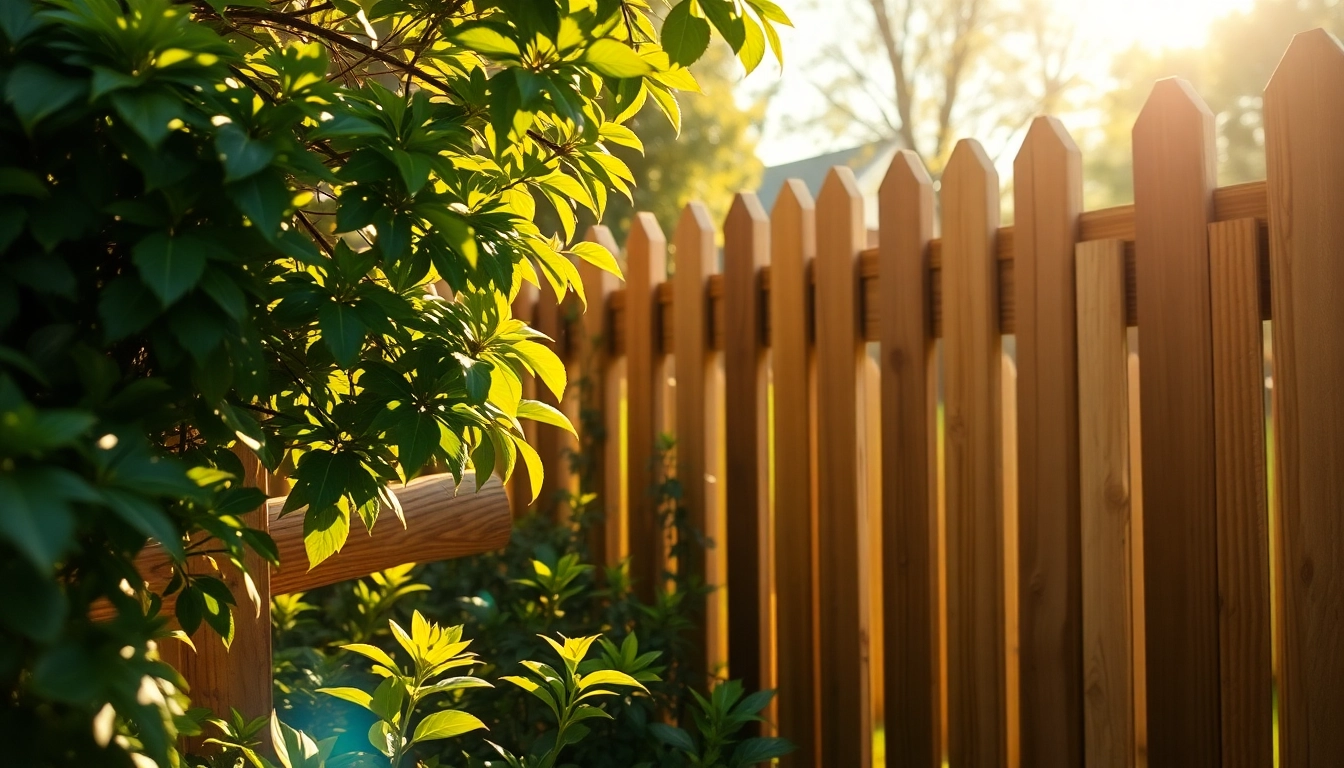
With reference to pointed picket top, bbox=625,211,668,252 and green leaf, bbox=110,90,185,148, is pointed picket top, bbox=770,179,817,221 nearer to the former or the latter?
pointed picket top, bbox=625,211,668,252

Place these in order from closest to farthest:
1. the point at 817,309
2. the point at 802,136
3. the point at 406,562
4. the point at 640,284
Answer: the point at 406,562 → the point at 817,309 → the point at 640,284 → the point at 802,136

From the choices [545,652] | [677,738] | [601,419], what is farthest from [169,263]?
[601,419]

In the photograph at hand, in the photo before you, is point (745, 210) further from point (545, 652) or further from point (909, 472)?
point (545, 652)

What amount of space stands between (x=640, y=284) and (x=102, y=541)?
267 centimetres

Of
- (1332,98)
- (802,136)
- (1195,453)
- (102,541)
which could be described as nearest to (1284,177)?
(1332,98)

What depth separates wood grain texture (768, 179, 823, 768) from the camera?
2.92 m

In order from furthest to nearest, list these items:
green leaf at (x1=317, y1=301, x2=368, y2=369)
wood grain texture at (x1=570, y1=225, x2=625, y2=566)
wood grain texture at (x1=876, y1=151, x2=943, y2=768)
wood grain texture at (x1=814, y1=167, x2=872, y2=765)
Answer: wood grain texture at (x1=570, y1=225, x2=625, y2=566)
wood grain texture at (x1=814, y1=167, x2=872, y2=765)
wood grain texture at (x1=876, y1=151, x2=943, y2=768)
green leaf at (x1=317, y1=301, x2=368, y2=369)

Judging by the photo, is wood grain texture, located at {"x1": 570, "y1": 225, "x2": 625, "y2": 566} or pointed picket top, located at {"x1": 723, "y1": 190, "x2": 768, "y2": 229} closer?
pointed picket top, located at {"x1": 723, "y1": 190, "x2": 768, "y2": 229}

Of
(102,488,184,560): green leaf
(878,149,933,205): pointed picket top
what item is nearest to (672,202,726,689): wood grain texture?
(878,149,933,205): pointed picket top

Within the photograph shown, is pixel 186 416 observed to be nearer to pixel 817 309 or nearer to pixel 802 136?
pixel 817 309

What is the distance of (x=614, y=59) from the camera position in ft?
3.60

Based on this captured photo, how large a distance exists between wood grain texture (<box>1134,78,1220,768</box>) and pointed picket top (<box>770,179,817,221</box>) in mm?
937

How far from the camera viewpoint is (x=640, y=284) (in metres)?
3.52

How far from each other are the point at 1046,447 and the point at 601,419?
1.75m
